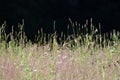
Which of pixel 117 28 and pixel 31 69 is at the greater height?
pixel 117 28

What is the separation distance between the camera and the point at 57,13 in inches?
785

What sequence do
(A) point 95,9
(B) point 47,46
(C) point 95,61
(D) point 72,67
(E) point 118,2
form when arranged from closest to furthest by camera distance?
(D) point 72,67, (C) point 95,61, (B) point 47,46, (E) point 118,2, (A) point 95,9

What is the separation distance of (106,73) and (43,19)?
11456mm

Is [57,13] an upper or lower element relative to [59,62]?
upper

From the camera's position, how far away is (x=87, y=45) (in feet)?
29.3

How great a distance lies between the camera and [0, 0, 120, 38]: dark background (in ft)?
59.2

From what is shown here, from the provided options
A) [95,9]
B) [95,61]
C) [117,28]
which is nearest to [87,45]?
[95,61]

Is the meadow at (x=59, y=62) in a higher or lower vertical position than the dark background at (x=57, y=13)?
lower

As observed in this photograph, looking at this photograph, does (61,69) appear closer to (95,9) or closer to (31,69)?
(31,69)

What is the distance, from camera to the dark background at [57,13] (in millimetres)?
18041

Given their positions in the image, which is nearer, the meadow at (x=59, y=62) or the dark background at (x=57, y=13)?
the meadow at (x=59, y=62)

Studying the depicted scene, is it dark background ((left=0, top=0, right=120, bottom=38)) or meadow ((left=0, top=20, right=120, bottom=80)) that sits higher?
dark background ((left=0, top=0, right=120, bottom=38))

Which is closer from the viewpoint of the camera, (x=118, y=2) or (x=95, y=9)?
(x=118, y=2)

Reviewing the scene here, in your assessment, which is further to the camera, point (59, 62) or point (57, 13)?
point (57, 13)
